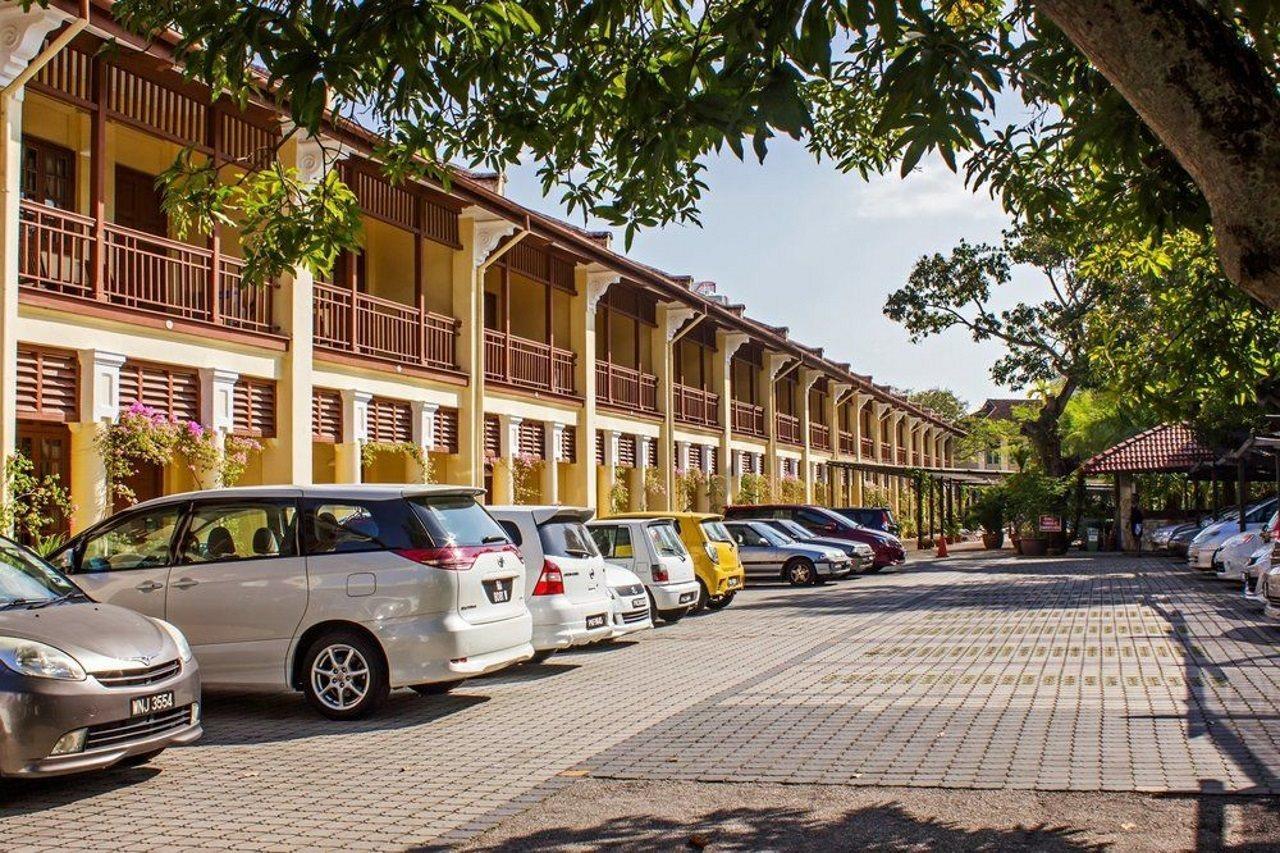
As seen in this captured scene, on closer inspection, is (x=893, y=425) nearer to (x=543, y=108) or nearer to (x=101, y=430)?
(x=101, y=430)

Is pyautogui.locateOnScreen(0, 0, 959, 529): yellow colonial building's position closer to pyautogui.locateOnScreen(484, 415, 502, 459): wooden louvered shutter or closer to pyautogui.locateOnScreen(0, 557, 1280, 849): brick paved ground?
pyautogui.locateOnScreen(484, 415, 502, 459): wooden louvered shutter

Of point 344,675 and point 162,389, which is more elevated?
point 162,389

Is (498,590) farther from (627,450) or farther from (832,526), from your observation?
(832,526)

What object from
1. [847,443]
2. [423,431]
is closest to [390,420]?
[423,431]

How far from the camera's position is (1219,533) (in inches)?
1105

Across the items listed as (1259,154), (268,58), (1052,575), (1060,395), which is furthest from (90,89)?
(1060,395)

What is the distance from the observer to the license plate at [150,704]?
758 centimetres

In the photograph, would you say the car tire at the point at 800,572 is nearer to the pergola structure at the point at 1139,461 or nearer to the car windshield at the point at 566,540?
the car windshield at the point at 566,540

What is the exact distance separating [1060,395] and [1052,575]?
1920 cm

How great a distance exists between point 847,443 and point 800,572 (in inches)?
1099

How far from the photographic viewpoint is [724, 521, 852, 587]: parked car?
2753 cm

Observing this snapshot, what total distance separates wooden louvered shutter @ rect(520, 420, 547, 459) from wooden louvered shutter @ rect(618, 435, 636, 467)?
4146 millimetres

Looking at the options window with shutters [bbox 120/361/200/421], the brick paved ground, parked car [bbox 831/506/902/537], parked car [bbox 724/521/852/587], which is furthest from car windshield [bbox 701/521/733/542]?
parked car [bbox 831/506/902/537]

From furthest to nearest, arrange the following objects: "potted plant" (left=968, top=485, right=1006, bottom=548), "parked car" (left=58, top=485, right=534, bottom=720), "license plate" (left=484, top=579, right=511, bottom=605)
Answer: "potted plant" (left=968, top=485, right=1006, bottom=548)
"license plate" (left=484, top=579, right=511, bottom=605)
"parked car" (left=58, top=485, right=534, bottom=720)
